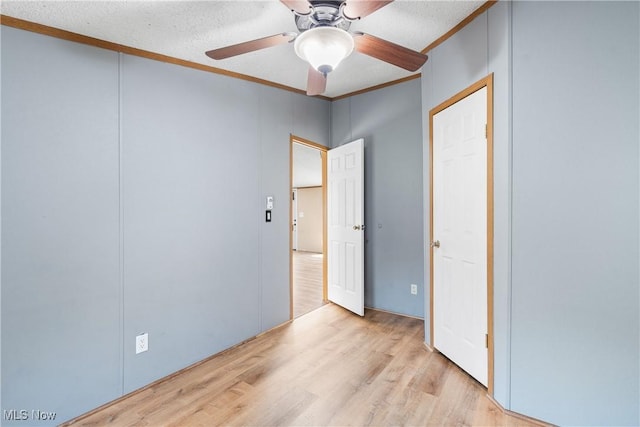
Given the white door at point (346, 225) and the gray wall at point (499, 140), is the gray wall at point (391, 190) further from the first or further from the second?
the gray wall at point (499, 140)

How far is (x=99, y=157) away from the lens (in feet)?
6.15

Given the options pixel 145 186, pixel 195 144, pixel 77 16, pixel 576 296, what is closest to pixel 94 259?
pixel 145 186

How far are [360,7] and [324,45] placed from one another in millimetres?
229

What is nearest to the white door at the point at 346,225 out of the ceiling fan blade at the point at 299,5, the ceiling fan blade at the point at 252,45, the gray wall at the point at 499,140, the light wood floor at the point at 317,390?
the light wood floor at the point at 317,390

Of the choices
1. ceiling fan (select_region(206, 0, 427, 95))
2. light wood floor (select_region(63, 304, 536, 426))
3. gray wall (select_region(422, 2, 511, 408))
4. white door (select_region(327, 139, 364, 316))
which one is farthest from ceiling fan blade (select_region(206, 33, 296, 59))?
light wood floor (select_region(63, 304, 536, 426))

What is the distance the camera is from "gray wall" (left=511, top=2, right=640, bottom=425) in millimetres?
1404

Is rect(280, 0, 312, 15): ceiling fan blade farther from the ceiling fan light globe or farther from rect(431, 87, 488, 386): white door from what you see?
rect(431, 87, 488, 386): white door

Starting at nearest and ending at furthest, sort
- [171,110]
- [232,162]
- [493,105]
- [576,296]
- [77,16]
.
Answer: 1. [576,296]
2. [77,16]
3. [493,105]
4. [171,110]
5. [232,162]

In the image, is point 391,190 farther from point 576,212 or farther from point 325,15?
point 325,15

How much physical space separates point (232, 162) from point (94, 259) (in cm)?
127

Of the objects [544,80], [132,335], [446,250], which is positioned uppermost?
[544,80]

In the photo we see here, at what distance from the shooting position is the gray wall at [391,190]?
316 cm

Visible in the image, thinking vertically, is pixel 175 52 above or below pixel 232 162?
above

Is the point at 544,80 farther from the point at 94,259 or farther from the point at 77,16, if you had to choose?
the point at 94,259
